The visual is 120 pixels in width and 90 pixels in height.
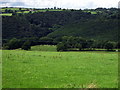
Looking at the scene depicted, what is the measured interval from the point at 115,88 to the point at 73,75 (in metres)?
4.74

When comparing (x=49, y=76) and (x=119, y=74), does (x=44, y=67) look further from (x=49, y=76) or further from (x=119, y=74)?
(x=119, y=74)

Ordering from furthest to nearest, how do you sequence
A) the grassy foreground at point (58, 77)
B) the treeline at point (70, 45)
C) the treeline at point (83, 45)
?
1. the treeline at point (83, 45)
2. the treeline at point (70, 45)
3. the grassy foreground at point (58, 77)

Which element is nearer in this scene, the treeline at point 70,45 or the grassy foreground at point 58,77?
the grassy foreground at point 58,77

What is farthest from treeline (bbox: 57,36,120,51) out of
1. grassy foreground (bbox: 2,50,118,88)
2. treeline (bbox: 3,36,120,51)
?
grassy foreground (bbox: 2,50,118,88)

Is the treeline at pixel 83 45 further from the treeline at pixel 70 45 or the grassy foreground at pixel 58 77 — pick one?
the grassy foreground at pixel 58 77

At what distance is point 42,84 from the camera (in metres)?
18.2

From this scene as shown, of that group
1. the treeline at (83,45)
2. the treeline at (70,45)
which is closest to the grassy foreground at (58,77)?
the treeline at (70,45)

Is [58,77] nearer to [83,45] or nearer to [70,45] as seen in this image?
[83,45]

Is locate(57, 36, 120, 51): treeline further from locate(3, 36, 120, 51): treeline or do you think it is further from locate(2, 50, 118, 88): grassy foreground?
locate(2, 50, 118, 88): grassy foreground

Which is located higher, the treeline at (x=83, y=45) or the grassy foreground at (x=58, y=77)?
the grassy foreground at (x=58, y=77)

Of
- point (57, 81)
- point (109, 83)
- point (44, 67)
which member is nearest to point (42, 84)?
point (57, 81)

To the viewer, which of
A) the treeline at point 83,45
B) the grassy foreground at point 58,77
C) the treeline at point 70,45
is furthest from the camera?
the treeline at point 83,45

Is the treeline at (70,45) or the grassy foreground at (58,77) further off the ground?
the grassy foreground at (58,77)

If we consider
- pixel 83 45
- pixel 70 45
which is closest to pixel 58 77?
pixel 83 45
